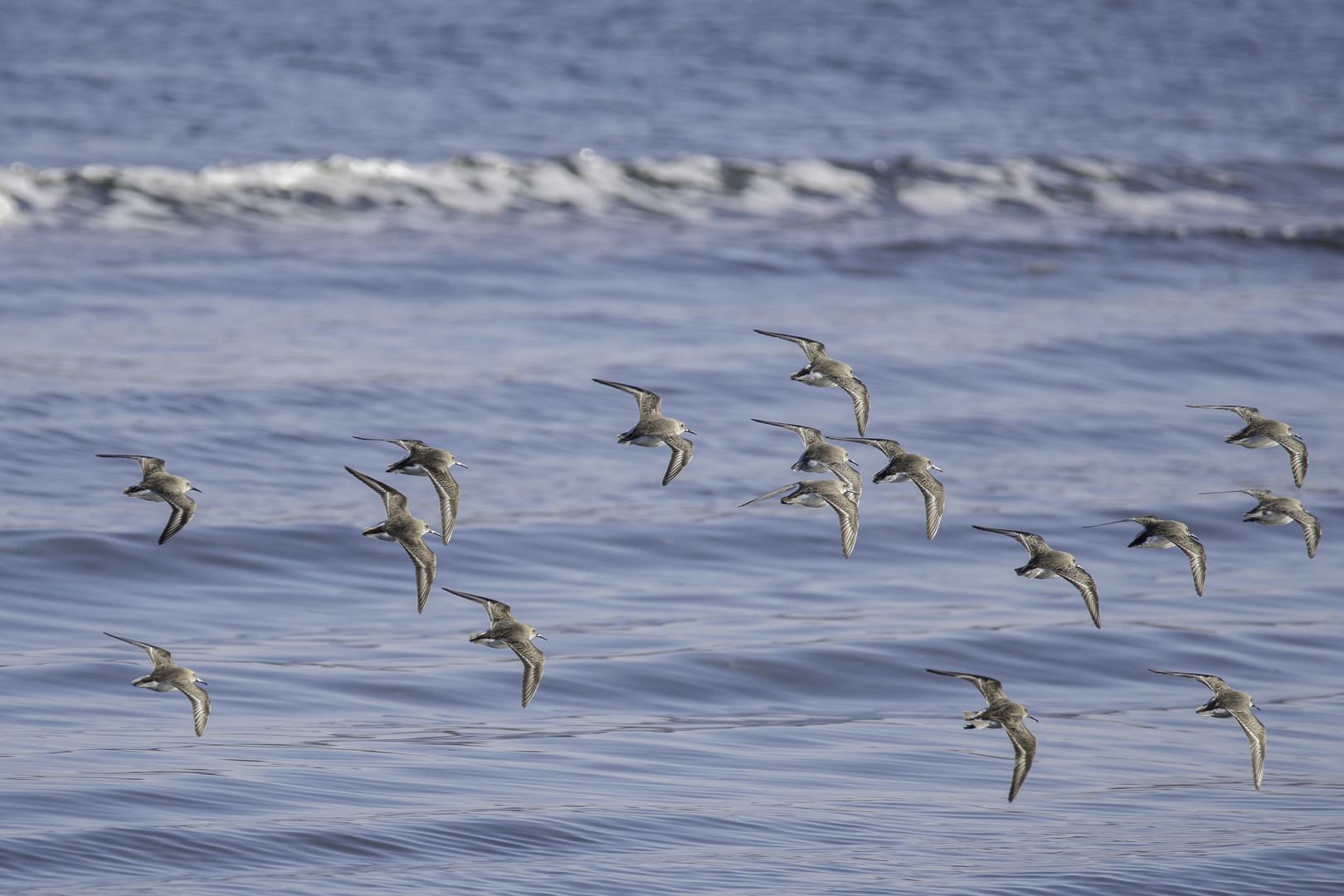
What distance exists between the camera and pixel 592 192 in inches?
1075

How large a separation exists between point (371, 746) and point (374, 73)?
26716mm

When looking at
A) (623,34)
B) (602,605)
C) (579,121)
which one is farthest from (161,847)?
(623,34)

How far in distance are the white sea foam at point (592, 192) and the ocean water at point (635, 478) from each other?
0.37 ft

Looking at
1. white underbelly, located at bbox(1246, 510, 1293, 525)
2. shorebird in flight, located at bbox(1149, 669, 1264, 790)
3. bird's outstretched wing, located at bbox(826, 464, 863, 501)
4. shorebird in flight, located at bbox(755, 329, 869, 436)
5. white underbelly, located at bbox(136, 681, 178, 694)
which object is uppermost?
shorebird in flight, located at bbox(755, 329, 869, 436)

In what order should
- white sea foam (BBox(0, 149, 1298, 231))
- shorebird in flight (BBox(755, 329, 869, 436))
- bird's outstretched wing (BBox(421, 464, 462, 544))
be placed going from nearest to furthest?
bird's outstretched wing (BBox(421, 464, 462, 544))
shorebird in flight (BBox(755, 329, 869, 436))
white sea foam (BBox(0, 149, 1298, 231))

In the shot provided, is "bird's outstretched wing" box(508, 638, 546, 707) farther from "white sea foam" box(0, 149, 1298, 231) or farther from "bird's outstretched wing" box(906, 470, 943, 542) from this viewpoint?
"white sea foam" box(0, 149, 1298, 231)

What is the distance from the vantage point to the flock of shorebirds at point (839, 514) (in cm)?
779

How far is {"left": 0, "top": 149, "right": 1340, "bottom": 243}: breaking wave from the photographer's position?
2448 cm

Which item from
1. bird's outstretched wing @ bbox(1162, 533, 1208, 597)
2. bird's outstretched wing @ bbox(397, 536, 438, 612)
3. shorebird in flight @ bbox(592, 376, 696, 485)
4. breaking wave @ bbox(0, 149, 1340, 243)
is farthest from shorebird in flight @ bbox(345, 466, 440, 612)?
breaking wave @ bbox(0, 149, 1340, 243)

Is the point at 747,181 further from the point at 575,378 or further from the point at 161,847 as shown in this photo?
the point at 161,847

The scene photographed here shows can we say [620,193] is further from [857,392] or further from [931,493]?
[931,493]

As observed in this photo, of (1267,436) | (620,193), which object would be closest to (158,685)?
(1267,436)

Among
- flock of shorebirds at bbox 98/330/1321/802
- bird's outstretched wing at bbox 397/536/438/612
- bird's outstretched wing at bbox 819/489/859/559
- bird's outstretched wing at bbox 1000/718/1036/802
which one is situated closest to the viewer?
bird's outstretched wing at bbox 1000/718/1036/802

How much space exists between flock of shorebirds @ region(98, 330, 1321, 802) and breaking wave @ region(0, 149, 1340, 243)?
15979mm
